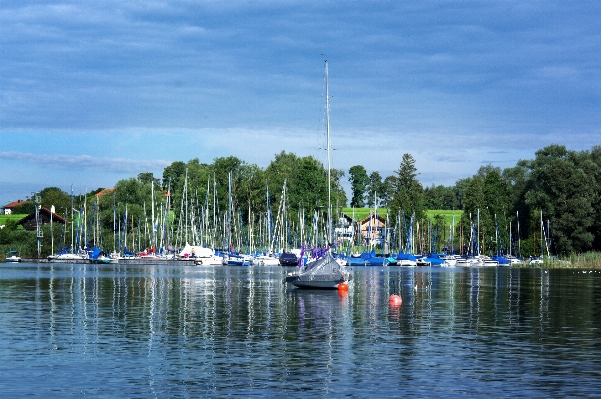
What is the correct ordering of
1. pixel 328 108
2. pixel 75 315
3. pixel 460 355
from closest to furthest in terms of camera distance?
1. pixel 460 355
2. pixel 75 315
3. pixel 328 108

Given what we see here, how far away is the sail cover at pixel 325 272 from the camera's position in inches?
3182

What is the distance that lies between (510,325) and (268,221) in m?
138

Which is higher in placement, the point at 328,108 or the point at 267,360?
the point at 328,108

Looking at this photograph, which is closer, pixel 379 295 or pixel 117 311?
pixel 117 311

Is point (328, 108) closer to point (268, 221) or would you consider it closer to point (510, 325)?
point (510, 325)

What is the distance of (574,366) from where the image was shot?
34.3m

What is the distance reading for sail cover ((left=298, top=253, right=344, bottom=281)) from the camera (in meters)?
80.8

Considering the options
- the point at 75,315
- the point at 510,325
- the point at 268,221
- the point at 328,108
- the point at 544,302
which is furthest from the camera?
the point at 268,221

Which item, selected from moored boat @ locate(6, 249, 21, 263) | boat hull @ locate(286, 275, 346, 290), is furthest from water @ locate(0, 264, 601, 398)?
moored boat @ locate(6, 249, 21, 263)

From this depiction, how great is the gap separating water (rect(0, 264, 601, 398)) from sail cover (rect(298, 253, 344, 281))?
32.5ft

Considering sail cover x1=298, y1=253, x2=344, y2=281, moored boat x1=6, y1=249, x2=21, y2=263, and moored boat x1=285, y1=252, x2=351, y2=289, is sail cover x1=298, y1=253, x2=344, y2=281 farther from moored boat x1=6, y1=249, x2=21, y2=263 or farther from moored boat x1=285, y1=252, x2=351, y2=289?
moored boat x1=6, y1=249, x2=21, y2=263

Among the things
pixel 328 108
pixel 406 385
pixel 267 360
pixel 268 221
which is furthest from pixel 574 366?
pixel 268 221

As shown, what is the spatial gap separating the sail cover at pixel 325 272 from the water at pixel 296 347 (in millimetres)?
9896

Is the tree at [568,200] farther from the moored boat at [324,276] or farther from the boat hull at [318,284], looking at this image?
the boat hull at [318,284]
